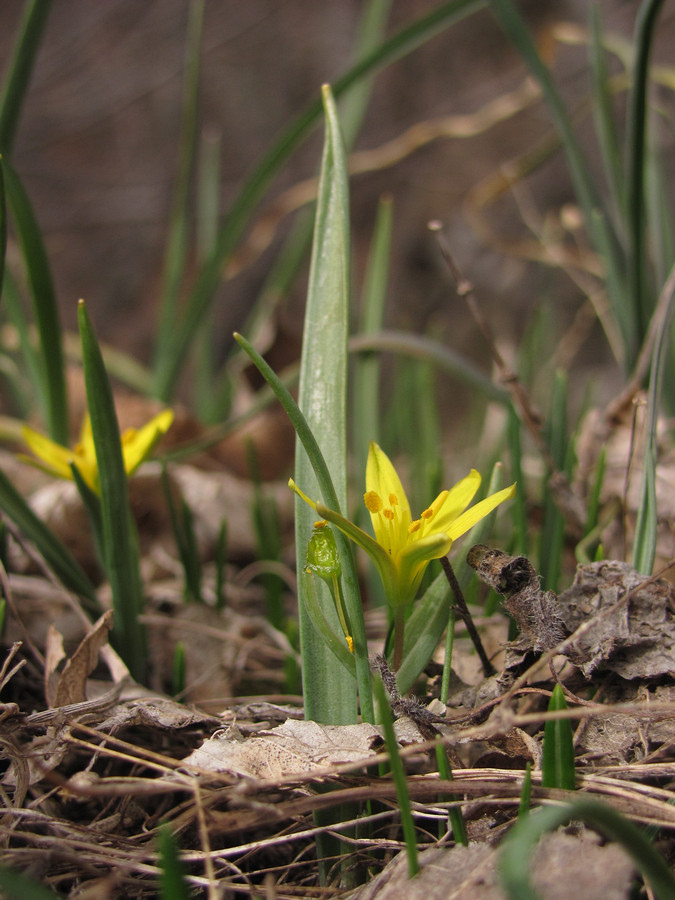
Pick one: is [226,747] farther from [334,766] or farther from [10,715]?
[10,715]

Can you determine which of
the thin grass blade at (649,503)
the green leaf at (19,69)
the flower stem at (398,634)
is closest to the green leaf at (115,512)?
the flower stem at (398,634)

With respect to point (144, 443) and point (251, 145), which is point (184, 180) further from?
point (251, 145)

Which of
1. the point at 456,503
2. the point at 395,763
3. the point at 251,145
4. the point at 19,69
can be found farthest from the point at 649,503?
the point at 251,145

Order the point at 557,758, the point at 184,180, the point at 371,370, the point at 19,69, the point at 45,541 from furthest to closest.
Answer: the point at 184,180 → the point at 371,370 → the point at 19,69 → the point at 45,541 → the point at 557,758

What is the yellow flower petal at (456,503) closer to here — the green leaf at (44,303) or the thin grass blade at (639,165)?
the thin grass blade at (639,165)

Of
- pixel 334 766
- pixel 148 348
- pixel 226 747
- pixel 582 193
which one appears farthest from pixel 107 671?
pixel 148 348

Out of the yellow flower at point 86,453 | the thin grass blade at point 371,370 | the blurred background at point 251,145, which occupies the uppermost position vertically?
the blurred background at point 251,145
